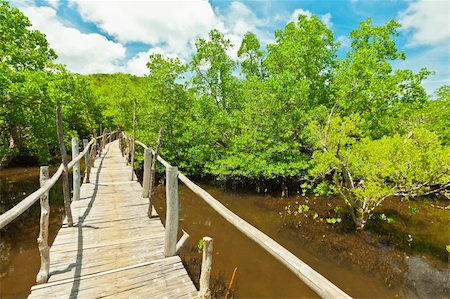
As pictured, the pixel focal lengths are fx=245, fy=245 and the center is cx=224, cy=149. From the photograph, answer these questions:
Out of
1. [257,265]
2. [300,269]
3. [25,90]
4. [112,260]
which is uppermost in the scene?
[25,90]

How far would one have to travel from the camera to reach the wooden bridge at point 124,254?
2720mm

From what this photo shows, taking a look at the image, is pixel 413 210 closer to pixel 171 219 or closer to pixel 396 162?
pixel 396 162

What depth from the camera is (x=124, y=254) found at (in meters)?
4.35

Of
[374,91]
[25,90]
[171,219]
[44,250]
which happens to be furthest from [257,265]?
[374,91]

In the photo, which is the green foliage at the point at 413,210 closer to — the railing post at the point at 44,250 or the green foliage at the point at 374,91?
the green foliage at the point at 374,91

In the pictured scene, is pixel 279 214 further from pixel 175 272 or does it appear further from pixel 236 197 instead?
pixel 175 272

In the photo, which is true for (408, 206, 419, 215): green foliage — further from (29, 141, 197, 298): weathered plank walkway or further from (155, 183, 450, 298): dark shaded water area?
(29, 141, 197, 298): weathered plank walkway

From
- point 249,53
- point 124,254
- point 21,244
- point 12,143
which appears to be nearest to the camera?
point 124,254

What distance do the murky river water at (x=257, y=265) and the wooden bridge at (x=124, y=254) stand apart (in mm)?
2828

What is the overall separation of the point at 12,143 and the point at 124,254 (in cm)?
1145

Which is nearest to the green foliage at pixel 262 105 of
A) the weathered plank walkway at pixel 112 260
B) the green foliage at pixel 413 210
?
the green foliage at pixel 413 210

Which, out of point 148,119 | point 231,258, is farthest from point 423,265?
→ point 148,119

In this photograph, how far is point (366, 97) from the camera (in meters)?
14.7

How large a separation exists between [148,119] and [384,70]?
1463 centimetres
